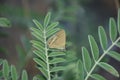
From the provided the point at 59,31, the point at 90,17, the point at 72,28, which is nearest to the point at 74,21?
the point at 72,28

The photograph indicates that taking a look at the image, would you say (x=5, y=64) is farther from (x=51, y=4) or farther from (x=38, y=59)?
(x=51, y=4)

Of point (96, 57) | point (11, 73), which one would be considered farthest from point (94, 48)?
point (11, 73)

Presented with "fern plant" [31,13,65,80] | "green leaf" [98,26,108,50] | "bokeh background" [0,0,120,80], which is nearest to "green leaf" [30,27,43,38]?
"fern plant" [31,13,65,80]

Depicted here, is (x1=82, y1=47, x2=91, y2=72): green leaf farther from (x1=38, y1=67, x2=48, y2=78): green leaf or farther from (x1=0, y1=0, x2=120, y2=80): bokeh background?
(x1=0, y1=0, x2=120, y2=80): bokeh background

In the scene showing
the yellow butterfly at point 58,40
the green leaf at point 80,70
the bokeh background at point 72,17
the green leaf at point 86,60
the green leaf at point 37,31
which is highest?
the bokeh background at point 72,17

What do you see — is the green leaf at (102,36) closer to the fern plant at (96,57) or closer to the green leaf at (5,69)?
the fern plant at (96,57)

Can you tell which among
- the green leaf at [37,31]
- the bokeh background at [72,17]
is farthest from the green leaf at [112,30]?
the bokeh background at [72,17]

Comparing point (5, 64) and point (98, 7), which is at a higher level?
point (98, 7)

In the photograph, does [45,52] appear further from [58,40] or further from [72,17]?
[72,17]
